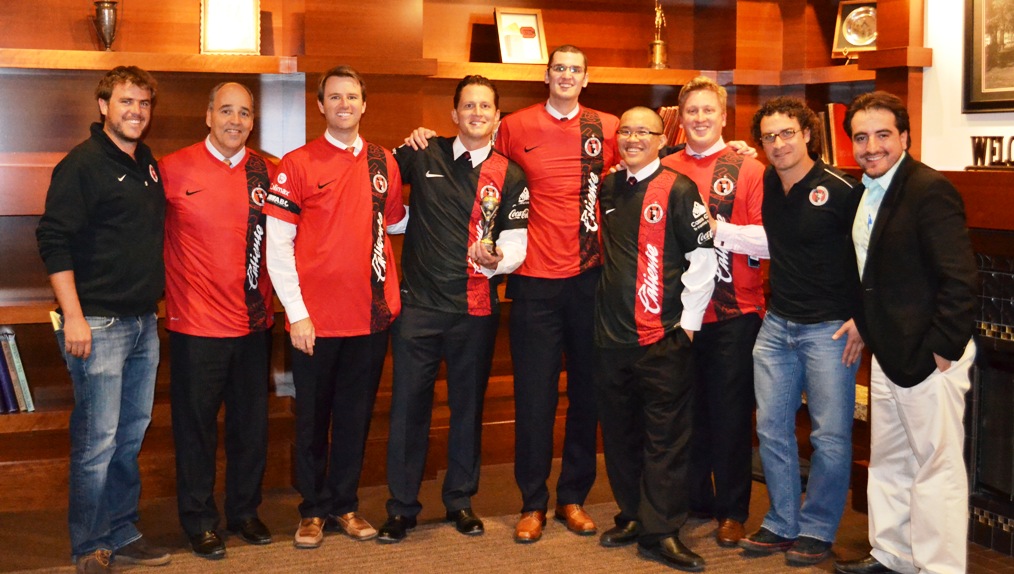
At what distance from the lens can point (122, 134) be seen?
3.73 metres

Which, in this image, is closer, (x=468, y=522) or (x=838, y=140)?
(x=468, y=522)

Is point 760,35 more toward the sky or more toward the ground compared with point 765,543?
more toward the sky

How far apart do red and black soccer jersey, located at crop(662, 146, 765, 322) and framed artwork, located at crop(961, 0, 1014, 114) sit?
0.93 meters

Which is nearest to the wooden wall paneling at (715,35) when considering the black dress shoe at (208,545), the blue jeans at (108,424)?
the blue jeans at (108,424)

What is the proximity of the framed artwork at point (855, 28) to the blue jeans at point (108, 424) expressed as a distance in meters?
3.51

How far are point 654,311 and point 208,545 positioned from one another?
70.7 inches

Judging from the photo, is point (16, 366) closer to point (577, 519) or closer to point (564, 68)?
point (577, 519)

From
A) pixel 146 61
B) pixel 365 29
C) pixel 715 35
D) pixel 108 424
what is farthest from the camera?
pixel 715 35

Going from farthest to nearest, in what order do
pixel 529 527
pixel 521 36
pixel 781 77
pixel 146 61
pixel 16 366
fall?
pixel 781 77
pixel 521 36
pixel 16 366
pixel 146 61
pixel 529 527

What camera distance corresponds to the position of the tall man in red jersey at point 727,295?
4.04 m

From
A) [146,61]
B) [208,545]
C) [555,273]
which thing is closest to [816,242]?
[555,273]

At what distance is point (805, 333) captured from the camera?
3.85 m

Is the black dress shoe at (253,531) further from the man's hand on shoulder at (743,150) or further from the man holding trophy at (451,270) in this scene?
the man's hand on shoulder at (743,150)

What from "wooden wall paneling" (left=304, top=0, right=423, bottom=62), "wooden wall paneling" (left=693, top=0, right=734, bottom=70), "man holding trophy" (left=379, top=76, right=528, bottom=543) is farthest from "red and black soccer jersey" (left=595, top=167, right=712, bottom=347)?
"wooden wall paneling" (left=693, top=0, right=734, bottom=70)
